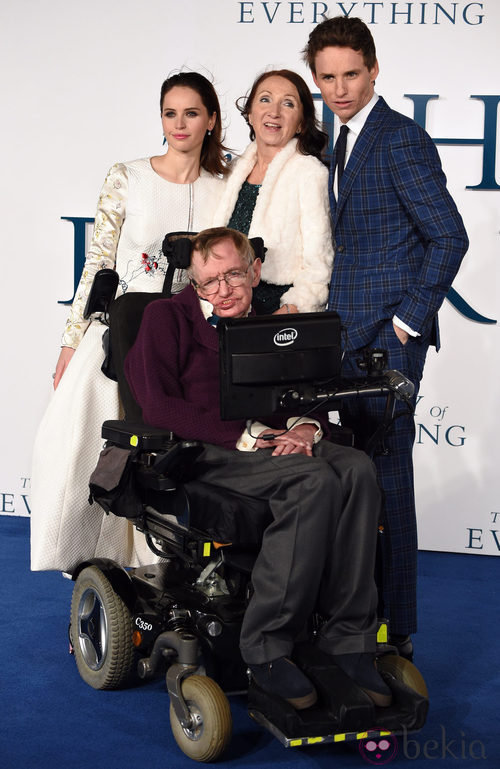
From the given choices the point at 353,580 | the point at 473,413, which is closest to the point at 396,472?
the point at 353,580

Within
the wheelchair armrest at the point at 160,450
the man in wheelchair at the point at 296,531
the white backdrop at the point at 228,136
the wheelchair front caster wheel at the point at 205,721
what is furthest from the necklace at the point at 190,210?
the wheelchair front caster wheel at the point at 205,721

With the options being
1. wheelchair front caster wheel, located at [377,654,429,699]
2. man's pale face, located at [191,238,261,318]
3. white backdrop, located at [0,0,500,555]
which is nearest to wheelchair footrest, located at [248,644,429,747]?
wheelchair front caster wheel, located at [377,654,429,699]

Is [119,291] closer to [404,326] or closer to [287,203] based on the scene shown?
[287,203]

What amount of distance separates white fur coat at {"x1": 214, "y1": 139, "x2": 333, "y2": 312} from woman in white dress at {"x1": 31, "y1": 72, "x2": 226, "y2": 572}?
0.23 m

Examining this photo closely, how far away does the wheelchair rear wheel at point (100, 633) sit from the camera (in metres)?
2.93

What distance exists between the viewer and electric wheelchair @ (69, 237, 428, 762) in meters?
2.38

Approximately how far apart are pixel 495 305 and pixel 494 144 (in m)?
0.67

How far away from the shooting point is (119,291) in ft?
11.2

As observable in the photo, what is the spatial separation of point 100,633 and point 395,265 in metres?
1.33

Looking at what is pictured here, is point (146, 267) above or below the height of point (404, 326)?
above

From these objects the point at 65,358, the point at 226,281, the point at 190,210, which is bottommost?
the point at 65,358

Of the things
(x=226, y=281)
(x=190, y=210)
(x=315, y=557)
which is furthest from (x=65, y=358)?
(x=315, y=557)

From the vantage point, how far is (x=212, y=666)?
264 cm

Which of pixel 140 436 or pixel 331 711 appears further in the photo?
pixel 140 436
